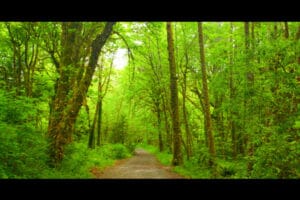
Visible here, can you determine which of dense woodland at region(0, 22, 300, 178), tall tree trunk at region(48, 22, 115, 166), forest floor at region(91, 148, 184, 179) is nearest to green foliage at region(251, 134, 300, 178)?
dense woodland at region(0, 22, 300, 178)

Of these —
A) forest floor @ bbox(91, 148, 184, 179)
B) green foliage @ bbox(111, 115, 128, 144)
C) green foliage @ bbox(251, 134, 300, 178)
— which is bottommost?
forest floor @ bbox(91, 148, 184, 179)

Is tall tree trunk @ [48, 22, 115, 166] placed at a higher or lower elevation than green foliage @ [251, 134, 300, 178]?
higher

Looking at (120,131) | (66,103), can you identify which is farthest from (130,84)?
(120,131)

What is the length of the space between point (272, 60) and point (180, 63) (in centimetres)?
1046

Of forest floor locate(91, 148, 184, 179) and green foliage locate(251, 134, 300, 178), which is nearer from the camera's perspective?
green foliage locate(251, 134, 300, 178)

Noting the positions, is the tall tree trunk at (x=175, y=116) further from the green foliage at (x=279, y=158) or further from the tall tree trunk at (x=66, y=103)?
the green foliage at (x=279, y=158)

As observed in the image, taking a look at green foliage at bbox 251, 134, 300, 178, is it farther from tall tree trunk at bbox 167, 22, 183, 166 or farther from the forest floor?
tall tree trunk at bbox 167, 22, 183, 166

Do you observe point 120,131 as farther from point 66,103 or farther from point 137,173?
point 66,103

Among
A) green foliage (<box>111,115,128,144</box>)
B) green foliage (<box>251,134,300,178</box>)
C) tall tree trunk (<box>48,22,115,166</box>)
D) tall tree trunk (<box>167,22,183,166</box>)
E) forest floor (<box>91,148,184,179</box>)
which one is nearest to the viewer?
green foliage (<box>251,134,300,178</box>)

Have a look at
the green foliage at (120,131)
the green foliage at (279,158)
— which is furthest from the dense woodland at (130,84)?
the green foliage at (120,131)

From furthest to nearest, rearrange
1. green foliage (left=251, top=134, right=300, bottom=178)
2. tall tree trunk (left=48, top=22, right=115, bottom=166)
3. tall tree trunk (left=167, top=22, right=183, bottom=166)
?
tall tree trunk (left=167, top=22, right=183, bottom=166), tall tree trunk (left=48, top=22, right=115, bottom=166), green foliage (left=251, top=134, right=300, bottom=178)
